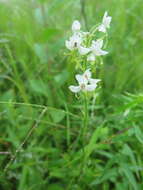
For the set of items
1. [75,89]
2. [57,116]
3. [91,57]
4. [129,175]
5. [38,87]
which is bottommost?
[129,175]

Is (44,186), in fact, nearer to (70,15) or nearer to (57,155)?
(57,155)

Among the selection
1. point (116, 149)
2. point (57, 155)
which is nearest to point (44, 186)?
point (57, 155)

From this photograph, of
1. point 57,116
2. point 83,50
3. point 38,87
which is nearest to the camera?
point 83,50

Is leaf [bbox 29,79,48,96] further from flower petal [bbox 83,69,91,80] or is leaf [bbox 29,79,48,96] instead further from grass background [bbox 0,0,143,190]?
flower petal [bbox 83,69,91,80]

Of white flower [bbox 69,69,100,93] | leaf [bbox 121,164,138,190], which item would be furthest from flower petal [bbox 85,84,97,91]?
leaf [bbox 121,164,138,190]

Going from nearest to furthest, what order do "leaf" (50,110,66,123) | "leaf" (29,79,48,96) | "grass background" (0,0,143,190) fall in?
"grass background" (0,0,143,190)
"leaf" (50,110,66,123)
"leaf" (29,79,48,96)

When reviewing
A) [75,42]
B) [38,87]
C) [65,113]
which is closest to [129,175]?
[65,113]

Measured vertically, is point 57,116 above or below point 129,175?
above

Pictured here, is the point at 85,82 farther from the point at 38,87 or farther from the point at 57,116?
the point at 38,87

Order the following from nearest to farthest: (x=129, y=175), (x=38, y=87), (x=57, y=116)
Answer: (x=129, y=175) → (x=57, y=116) → (x=38, y=87)

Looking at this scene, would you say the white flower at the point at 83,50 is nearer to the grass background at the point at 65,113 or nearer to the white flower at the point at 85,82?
the white flower at the point at 85,82
